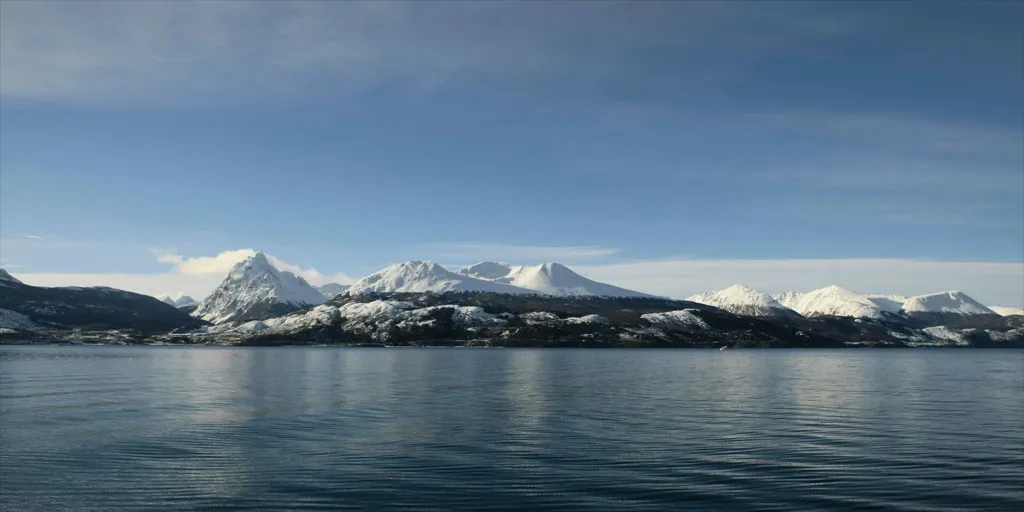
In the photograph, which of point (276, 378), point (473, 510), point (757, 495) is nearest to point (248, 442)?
point (473, 510)

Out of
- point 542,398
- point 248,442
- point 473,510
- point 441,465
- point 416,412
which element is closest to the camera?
point 473,510

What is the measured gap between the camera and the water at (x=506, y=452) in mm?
38781

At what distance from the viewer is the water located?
3878 cm

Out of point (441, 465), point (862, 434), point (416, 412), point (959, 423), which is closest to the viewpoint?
point (441, 465)

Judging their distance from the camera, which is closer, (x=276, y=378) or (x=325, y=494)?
(x=325, y=494)

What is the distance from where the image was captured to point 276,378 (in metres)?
139

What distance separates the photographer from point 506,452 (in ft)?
171

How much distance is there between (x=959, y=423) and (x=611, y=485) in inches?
1962

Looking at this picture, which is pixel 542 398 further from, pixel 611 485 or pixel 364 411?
pixel 611 485

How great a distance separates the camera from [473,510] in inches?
1405

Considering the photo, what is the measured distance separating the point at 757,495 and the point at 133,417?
208 feet

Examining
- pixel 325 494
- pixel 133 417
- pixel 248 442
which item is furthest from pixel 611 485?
pixel 133 417

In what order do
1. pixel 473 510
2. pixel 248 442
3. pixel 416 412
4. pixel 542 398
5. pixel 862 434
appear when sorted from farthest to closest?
pixel 542 398 → pixel 416 412 → pixel 862 434 → pixel 248 442 → pixel 473 510

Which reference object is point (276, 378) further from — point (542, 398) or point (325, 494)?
point (325, 494)
